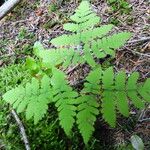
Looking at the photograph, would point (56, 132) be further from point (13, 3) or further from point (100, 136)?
point (13, 3)

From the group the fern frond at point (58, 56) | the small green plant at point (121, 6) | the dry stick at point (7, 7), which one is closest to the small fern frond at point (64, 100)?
the fern frond at point (58, 56)

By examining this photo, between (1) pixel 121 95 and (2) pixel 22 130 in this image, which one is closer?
(1) pixel 121 95

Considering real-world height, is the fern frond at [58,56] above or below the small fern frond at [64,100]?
above

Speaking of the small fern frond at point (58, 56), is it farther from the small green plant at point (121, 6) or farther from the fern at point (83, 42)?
the small green plant at point (121, 6)

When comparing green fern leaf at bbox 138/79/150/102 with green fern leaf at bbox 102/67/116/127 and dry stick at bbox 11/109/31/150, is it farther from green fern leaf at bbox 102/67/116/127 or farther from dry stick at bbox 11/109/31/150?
dry stick at bbox 11/109/31/150

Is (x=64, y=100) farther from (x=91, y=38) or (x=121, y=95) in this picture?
(x=91, y=38)

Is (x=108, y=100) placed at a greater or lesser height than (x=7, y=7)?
lesser

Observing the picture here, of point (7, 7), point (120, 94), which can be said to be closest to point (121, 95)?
point (120, 94)

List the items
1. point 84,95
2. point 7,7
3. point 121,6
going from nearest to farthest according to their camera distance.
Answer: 1. point 84,95
2. point 121,6
3. point 7,7

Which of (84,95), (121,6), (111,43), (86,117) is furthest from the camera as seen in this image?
(121,6)
